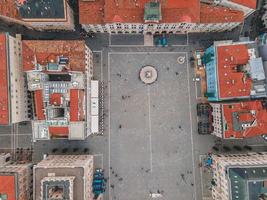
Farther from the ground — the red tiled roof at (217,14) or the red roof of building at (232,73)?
the red tiled roof at (217,14)

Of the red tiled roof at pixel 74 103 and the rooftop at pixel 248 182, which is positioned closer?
the rooftop at pixel 248 182

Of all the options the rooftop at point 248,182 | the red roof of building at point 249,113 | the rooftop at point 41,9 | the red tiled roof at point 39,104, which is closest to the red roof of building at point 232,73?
the red roof of building at point 249,113

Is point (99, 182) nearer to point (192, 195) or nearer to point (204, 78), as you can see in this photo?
point (192, 195)

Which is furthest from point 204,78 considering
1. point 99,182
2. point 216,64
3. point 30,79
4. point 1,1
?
point 1,1

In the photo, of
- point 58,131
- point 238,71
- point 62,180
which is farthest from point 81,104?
point 238,71

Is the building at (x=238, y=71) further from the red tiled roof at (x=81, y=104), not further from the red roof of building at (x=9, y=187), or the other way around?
the red roof of building at (x=9, y=187)

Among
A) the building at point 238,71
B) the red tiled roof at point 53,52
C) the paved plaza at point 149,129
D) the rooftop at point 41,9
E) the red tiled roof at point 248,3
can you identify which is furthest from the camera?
the paved plaza at point 149,129
